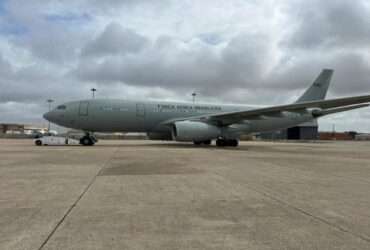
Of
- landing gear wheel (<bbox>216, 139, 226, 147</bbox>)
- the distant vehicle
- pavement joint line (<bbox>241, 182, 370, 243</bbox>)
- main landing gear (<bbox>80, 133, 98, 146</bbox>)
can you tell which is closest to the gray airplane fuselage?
landing gear wheel (<bbox>216, 139, 226, 147</bbox>)

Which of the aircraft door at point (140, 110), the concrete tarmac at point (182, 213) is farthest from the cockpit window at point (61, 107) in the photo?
the concrete tarmac at point (182, 213)

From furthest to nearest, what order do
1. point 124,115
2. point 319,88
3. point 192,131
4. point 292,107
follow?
point 319,88 → point 124,115 → point 192,131 → point 292,107

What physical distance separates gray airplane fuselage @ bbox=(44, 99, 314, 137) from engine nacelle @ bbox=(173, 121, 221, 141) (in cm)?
210

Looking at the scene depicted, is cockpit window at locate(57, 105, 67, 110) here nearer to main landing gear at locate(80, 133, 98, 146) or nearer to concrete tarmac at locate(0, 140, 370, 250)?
main landing gear at locate(80, 133, 98, 146)

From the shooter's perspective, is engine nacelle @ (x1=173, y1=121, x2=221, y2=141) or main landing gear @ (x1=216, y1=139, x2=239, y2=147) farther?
main landing gear @ (x1=216, y1=139, x2=239, y2=147)

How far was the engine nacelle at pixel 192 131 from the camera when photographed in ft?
72.0

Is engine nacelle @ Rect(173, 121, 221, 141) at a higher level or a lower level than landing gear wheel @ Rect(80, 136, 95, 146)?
higher

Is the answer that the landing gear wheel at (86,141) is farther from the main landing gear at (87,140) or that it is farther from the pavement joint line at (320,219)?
the pavement joint line at (320,219)

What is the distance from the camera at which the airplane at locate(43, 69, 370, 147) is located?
22.1m

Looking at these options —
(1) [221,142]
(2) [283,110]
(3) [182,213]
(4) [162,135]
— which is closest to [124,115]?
(4) [162,135]

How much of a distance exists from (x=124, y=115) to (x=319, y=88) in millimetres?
16820

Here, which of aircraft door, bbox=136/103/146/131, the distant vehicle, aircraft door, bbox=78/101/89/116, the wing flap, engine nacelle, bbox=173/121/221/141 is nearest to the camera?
the wing flap

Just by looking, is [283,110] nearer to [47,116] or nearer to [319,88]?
[319,88]

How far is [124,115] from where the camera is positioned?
2316cm
